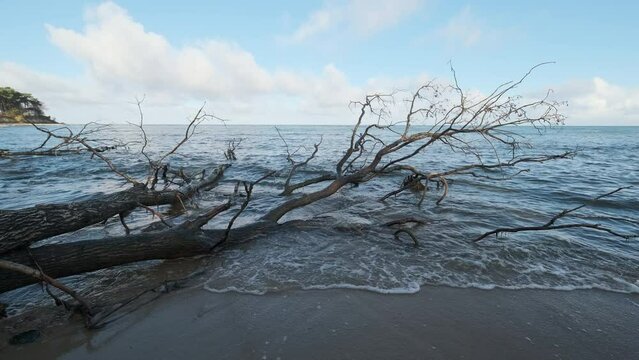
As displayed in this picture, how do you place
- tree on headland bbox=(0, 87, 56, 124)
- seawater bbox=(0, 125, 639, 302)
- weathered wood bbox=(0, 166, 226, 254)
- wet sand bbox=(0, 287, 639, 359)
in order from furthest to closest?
1. tree on headland bbox=(0, 87, 56, 124)
2. seawater bbox=(0, 125, 639, 302)
3. weathered wood bbox=(0, 166, 226, 254)
4. wet sand bbox=(0, 287, 639, 359)

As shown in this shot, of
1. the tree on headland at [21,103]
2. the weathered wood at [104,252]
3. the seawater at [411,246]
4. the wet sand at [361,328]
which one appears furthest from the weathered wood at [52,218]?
the tree on headland at [21,103]

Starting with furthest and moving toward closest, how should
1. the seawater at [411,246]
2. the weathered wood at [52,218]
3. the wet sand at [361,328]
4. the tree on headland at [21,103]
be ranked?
the tree on headland at [21,103], the seawater at [411,246], the weathered wood at [52,218], the wet sand at [361,328]

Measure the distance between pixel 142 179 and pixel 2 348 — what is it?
427 inches

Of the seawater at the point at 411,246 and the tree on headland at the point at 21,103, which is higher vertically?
the tree on headland at the point at 21,103

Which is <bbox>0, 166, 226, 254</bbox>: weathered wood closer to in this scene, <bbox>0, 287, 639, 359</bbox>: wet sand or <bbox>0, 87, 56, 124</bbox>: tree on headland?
<bbox>0, 287, 639, 359</bbox>: wet sand

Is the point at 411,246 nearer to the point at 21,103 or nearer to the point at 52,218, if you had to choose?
the point at 52,218

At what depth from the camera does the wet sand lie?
9.67 feet

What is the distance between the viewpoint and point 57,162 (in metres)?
16.7

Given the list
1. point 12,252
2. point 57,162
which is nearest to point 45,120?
point 57,162

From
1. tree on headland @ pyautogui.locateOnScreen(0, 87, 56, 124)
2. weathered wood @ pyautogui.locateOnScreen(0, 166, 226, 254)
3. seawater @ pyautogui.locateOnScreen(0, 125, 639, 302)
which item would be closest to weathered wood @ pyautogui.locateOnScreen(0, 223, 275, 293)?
weathered wood @ pyautogui.locateOnScreen(0, 166, 226, 254)

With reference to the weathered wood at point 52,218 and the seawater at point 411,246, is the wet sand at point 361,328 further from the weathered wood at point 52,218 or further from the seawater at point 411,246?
the weathered wood at point 52,218

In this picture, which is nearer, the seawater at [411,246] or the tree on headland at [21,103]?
the seawater at [411,246]

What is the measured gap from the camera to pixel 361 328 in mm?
3273

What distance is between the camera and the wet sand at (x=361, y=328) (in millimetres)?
2947
